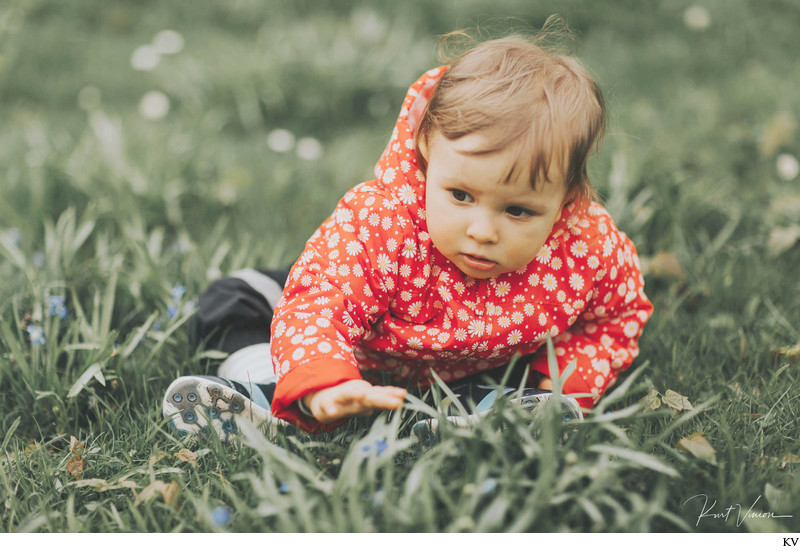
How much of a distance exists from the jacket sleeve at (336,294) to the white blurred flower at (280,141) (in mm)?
1716

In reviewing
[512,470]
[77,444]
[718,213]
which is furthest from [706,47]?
[77,444]

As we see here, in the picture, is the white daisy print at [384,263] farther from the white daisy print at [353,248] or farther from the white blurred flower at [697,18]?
the white blurred flower at [697,18]

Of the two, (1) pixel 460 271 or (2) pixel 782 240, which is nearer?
(1) pixel 460 271

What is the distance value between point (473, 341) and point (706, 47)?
3430mm

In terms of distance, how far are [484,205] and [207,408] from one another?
76cm

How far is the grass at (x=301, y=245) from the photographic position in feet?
4.23

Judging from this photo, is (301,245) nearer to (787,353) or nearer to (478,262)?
(478,262)

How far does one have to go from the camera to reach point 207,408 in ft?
5.12

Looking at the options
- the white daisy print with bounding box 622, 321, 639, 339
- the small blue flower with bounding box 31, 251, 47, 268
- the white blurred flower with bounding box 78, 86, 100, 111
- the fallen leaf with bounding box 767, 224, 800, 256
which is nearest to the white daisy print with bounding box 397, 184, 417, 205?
the white daisy print with bounding box 622, 321, 639, 339

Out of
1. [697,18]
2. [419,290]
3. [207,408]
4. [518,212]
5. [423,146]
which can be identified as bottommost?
[207,408]

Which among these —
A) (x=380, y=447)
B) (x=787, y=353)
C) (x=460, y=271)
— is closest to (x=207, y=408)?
(x=380, y=447)

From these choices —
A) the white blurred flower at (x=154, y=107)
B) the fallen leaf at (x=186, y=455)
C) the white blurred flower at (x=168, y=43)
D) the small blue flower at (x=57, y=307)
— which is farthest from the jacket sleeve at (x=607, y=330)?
the white blurred flower at (x=168, y=43)

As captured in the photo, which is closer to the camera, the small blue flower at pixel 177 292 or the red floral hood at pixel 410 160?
the red floral hood at pixel 410 160
